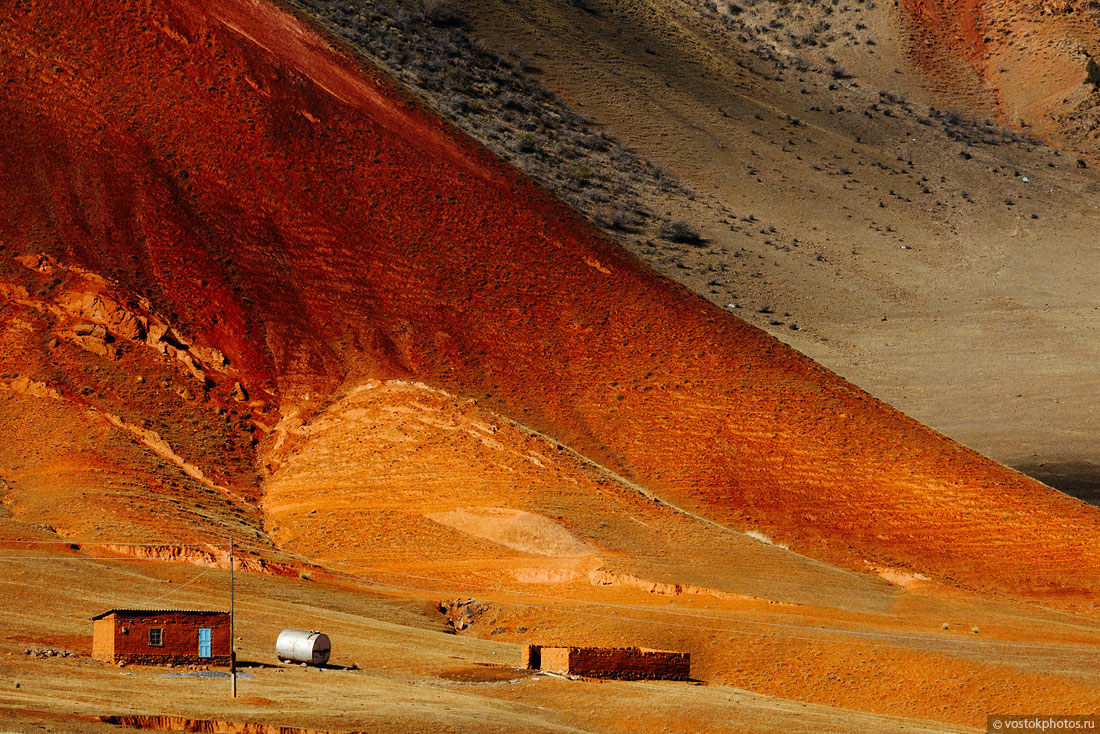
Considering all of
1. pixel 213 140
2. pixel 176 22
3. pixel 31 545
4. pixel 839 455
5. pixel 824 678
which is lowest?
pixel 824 678

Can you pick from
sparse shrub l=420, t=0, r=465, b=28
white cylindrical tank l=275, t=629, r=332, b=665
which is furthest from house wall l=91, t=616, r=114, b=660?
sparse shrub l=420, t=0, r=465, b=28

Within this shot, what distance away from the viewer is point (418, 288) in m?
42.7

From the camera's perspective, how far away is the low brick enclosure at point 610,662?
26.7 meters

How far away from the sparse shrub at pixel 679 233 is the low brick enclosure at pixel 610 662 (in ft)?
114

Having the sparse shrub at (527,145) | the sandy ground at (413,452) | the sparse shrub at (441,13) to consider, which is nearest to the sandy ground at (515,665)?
the sandy ground at (413,452)

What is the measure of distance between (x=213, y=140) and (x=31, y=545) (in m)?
17.1

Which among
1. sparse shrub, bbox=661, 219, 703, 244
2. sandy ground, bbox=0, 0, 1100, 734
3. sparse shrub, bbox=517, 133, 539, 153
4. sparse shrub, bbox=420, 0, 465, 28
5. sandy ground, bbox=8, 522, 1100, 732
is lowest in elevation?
sandy ground, bbox=8, 522, 1100, 732

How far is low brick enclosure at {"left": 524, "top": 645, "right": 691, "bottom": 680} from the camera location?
26734 millimetres

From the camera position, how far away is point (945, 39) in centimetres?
8375

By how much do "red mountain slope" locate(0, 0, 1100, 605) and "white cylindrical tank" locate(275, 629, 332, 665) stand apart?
12.7 metres

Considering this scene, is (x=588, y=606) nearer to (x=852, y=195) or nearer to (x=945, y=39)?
(x=852, y=195)

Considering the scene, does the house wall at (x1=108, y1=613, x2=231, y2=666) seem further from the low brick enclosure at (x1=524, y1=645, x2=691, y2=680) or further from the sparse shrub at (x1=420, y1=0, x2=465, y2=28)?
the sparse shrub at (x1=420, y1=0, x2=465, y2=28)

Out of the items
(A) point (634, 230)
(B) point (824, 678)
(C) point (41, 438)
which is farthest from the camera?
(A) point (634, 230)

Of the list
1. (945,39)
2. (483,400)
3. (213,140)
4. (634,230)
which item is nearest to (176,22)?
(213,140)
